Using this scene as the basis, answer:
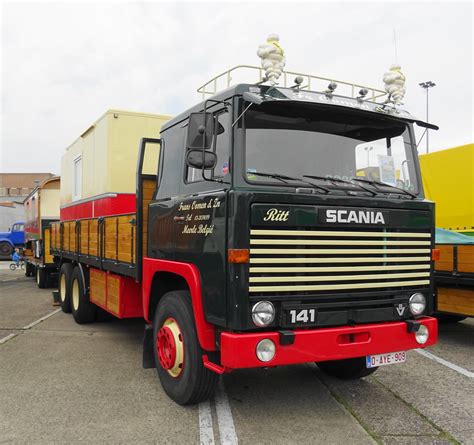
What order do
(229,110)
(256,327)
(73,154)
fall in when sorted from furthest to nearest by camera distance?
1. (73,154)
2. (229,110)
3. (256,327)

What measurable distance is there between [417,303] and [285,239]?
1.44m

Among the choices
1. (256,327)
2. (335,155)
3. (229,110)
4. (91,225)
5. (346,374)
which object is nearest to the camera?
(256,327)

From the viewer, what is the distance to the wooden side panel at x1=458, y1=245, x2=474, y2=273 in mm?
5836

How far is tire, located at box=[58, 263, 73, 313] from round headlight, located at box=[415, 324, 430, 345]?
20.3 feet

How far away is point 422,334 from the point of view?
155 inches

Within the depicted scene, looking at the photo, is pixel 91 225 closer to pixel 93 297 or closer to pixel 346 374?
pixel 93 297

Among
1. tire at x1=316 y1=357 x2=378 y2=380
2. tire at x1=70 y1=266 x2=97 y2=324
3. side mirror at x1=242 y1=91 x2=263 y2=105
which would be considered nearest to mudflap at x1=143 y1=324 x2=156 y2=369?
tire at x1=316 y1=357 x2=378 y2=380

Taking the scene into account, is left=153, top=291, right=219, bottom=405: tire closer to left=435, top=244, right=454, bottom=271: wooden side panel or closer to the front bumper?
the front bumper

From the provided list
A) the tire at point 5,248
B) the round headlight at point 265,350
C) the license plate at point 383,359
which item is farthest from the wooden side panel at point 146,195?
the tire at point 5,248

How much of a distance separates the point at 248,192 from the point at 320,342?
4.01 ft

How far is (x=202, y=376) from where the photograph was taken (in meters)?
3.82

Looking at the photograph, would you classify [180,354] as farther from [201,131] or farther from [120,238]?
[120,238]

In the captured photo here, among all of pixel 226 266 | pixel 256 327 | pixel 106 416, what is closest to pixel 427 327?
pixel 256 327

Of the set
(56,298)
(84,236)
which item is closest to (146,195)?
(84,236)
